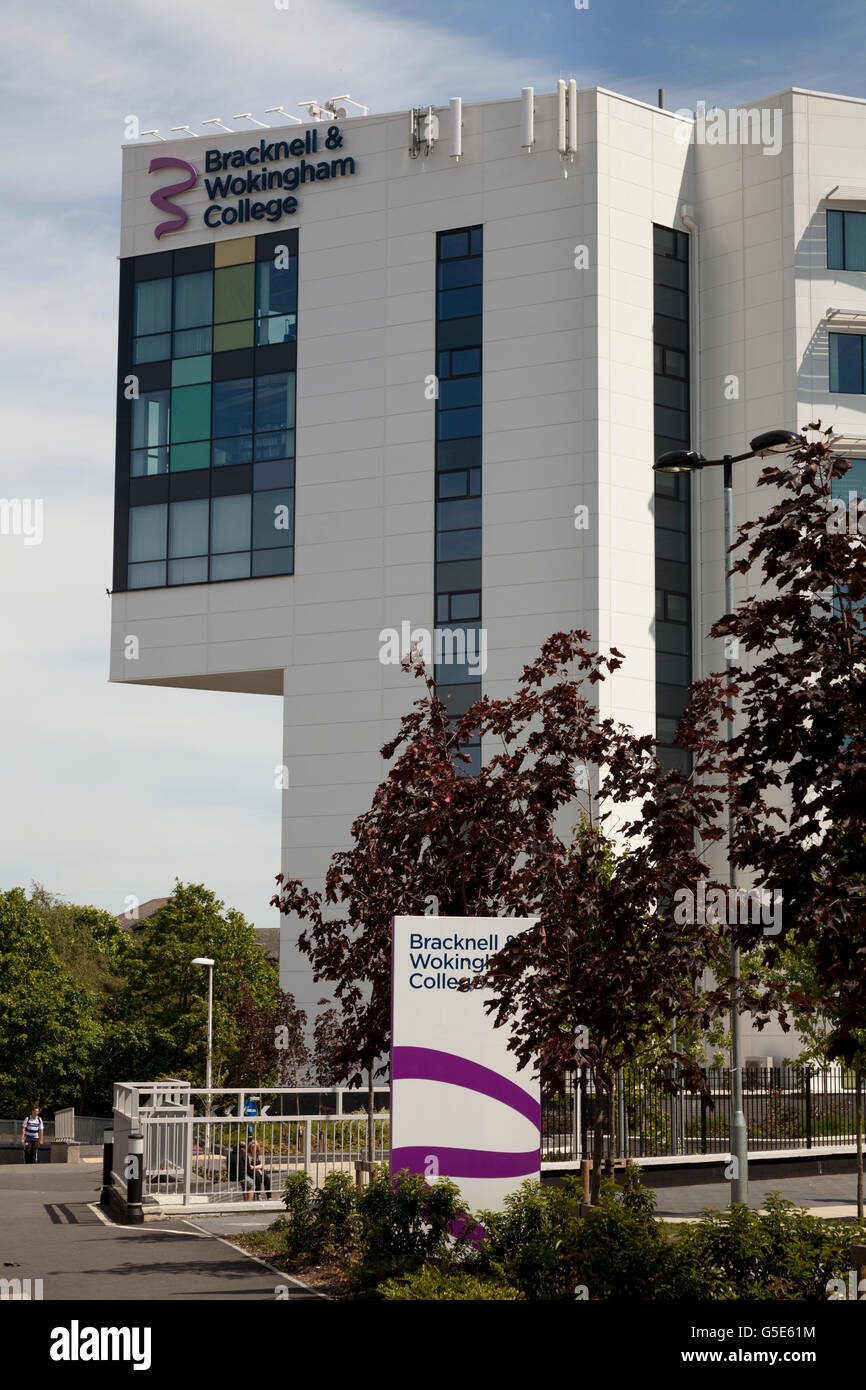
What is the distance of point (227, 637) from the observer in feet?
182

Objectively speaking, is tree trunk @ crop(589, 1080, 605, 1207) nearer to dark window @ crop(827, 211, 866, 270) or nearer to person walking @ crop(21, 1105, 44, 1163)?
person walking @ crop(21, 1105, 44, 1163)

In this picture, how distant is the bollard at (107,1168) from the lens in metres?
23.4

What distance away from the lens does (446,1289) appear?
11508 mm

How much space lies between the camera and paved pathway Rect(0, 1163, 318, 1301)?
46.7 feet

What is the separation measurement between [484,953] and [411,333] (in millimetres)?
41559

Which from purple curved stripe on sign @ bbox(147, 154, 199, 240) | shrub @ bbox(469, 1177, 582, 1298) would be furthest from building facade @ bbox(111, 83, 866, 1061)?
shrub @ bbox(469, 1177, 582, 1298)

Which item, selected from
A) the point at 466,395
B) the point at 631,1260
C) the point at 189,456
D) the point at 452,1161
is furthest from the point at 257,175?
the point at 631,1260

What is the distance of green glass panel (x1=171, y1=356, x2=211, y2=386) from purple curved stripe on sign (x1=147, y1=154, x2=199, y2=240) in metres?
5.09

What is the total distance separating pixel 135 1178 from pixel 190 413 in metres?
39.1

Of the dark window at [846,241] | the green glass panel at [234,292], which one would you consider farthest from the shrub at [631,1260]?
the green glass panel at [234,292]

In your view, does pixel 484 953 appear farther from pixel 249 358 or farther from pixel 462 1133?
pixel 249 358

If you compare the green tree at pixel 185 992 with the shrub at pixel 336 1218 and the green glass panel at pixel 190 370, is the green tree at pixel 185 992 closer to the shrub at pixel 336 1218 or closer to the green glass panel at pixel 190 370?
the green glass panel at pixel 190 370

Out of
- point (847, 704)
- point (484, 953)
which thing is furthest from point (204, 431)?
point (847, 704)

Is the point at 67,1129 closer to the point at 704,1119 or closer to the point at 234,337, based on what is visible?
the point at 234,337
